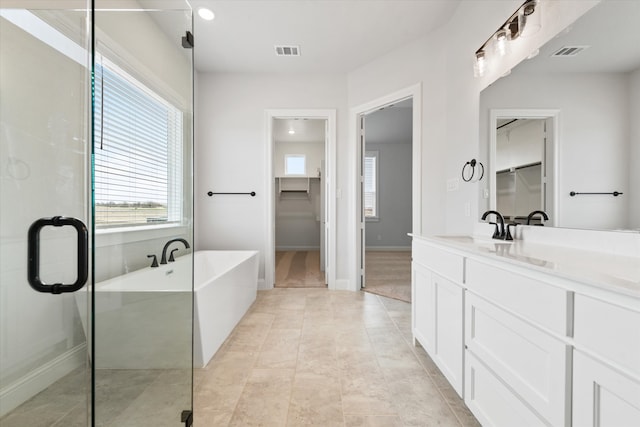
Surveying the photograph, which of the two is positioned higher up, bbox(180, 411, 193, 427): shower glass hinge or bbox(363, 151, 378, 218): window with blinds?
bbox(363, 151, 378, 218): window with blinds

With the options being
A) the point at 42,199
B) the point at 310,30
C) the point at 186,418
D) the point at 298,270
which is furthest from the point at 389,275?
the point at 42,199

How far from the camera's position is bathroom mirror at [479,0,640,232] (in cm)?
110

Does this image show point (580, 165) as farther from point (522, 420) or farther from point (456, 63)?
point (456, 63)

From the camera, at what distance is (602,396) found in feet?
2.27

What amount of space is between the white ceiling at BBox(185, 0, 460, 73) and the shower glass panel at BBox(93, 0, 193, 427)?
1234 millimetres

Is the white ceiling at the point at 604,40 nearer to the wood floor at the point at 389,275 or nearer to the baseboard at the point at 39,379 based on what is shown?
the wood floor at the point at 389,275

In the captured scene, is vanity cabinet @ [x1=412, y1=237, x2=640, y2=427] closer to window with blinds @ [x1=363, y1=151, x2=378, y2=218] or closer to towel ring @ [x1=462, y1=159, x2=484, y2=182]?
towel ring @ [x1=462, y1=159, x2=484, y2=182]

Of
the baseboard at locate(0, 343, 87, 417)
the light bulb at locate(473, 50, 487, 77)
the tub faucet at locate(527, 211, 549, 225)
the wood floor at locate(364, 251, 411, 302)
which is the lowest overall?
the wood floor at locate(364, 251, 411, 302)

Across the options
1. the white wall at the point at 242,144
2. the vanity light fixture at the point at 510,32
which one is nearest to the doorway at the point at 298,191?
the white wall at the point at 242,144

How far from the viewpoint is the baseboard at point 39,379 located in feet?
4.00

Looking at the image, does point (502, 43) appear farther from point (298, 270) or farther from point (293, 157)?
point (293, 157)

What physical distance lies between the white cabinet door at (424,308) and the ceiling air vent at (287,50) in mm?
2507

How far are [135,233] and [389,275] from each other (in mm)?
3580

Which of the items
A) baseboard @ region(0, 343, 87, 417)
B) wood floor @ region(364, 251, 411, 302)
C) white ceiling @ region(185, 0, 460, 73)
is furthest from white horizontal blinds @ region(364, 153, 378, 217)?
baseboard @ region(0, 343, 87, 417)
